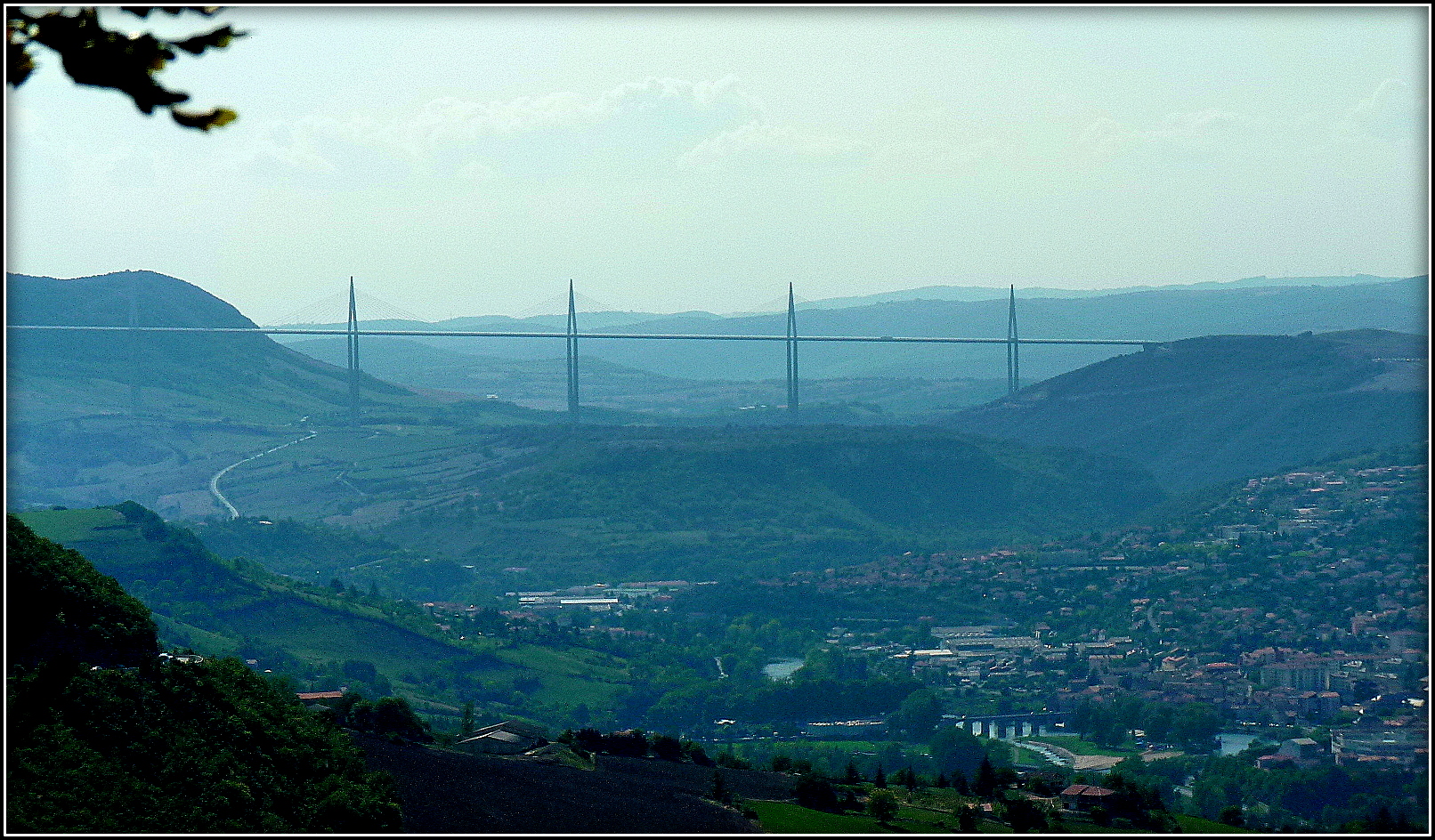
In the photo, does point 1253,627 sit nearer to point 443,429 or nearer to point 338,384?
point 443,429

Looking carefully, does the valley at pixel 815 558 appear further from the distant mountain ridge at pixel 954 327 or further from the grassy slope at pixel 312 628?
the distant mountain ridge at pixel 954 327

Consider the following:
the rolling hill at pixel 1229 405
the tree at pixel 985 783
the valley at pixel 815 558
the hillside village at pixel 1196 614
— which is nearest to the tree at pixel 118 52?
the valley at pixel 815 558

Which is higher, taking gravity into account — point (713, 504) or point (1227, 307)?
A: point (1227, 307)

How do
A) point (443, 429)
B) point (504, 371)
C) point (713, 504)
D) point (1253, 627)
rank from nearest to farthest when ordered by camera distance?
point (1253, 627), point (713, 504), point (443, 429), point (504, 371)

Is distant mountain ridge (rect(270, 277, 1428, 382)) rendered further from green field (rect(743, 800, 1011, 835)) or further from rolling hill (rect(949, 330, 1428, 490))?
green field (rect(743, 800, 1011, 835))

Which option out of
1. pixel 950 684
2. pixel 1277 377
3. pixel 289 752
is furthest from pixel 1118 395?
pixel 289 752

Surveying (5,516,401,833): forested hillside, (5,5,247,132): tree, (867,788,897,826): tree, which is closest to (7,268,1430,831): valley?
(867,788,897,826): tree
